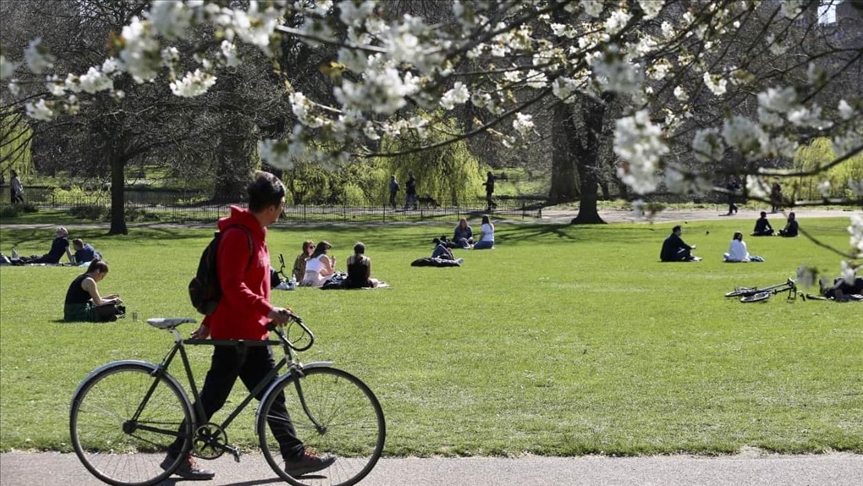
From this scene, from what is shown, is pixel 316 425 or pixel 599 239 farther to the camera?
pixel 599 239

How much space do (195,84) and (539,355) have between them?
7566mm

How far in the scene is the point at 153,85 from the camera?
3388 centimetres

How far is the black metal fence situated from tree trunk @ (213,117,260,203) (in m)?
4.55

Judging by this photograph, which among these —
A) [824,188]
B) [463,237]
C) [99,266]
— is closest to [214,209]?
[463,237]

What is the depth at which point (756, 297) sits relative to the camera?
18.4 m

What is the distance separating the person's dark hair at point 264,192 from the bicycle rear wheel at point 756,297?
13157 millimetres

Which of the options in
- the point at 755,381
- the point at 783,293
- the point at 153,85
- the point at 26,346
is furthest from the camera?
the point at 153,85

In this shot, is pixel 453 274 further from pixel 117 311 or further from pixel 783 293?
pixel 117 311

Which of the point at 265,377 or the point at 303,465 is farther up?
the point at 265,377

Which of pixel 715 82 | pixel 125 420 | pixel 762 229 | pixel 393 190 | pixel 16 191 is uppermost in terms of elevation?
pixel 715 82

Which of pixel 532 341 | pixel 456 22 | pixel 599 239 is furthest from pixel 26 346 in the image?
pixel 599 239

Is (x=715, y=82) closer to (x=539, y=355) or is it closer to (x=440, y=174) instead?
(x=539, y=355)

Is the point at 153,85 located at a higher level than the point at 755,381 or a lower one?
higher

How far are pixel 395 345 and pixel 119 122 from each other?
23.5m
